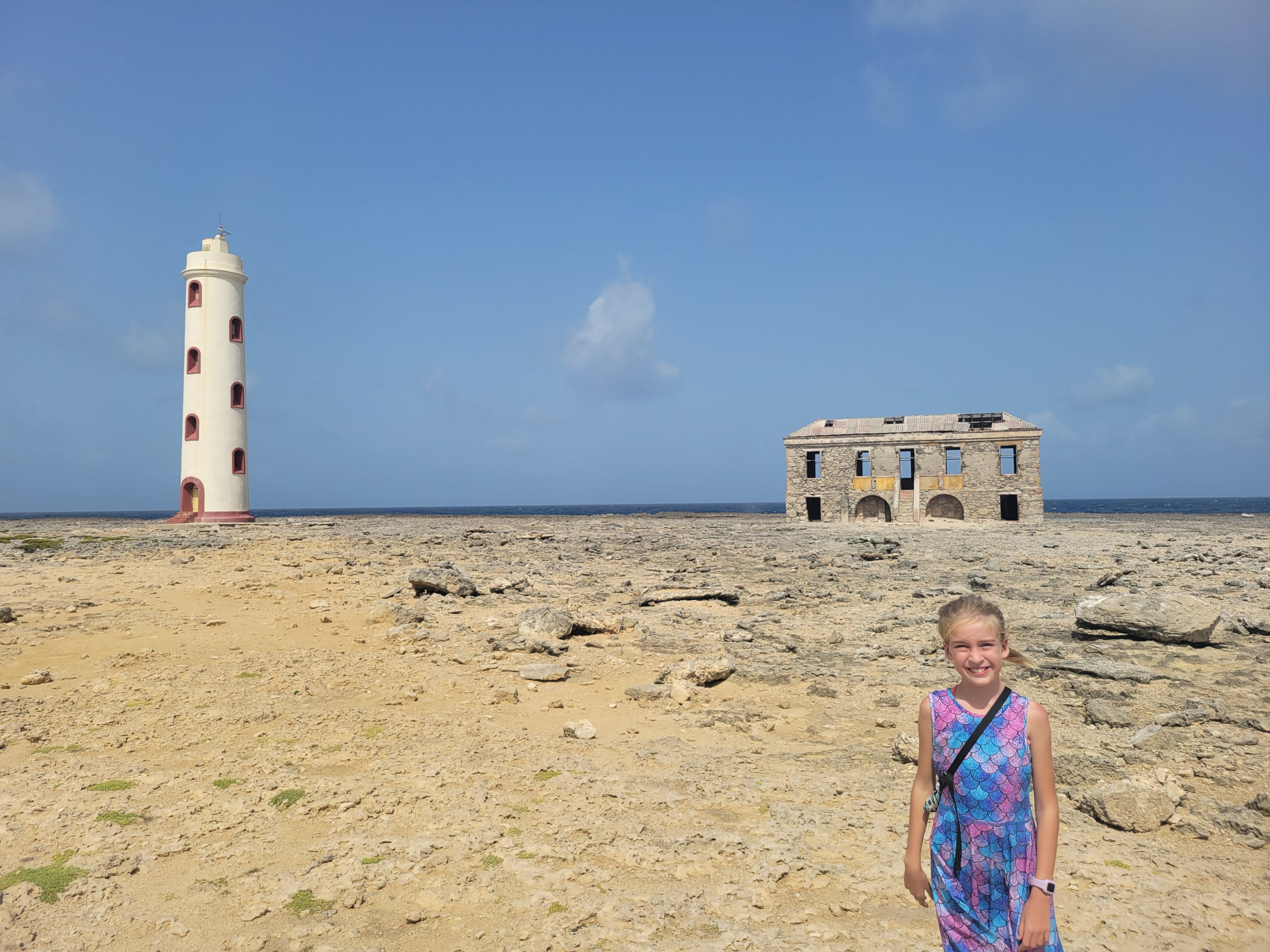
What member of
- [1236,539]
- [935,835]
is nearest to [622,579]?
[935,835]

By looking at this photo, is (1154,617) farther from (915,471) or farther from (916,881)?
(915,471)

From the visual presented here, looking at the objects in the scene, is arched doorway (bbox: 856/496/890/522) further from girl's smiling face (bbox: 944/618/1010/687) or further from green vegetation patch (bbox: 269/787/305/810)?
girl's smiling face (bbox: 944/618/1010/687)

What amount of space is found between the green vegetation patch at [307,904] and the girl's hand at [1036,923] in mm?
3200

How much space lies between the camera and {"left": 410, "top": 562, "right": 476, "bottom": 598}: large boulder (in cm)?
1233

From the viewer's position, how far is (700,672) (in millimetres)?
8078

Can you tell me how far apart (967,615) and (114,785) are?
5.46 metres

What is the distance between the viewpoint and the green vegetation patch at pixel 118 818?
15.4ft

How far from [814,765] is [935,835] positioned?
317cm

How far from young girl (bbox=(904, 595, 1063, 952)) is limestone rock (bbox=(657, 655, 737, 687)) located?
5138mm

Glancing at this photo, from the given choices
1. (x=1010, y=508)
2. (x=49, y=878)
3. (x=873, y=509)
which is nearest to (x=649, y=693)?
(x=49, y=878)

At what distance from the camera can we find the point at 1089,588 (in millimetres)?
13984

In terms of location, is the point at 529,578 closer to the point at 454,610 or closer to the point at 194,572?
the point at 454,610

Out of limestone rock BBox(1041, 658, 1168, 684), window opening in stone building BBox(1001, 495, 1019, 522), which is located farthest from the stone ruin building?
limestone rock BBox(1041, 658, 1168, 684)

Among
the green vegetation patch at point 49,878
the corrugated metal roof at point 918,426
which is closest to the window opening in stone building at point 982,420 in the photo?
the corrugated metal roof at point 918,426
